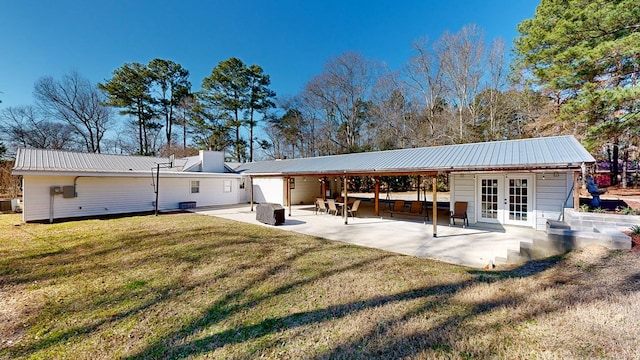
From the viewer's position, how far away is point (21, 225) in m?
10.1

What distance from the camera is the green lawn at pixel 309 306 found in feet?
8.78

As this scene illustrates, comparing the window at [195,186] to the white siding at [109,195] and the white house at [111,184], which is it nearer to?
the white house at [111,184]

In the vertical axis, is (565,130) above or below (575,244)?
above

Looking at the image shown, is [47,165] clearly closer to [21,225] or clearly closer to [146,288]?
[21,225]

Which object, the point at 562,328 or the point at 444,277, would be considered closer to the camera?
the point at 562,328

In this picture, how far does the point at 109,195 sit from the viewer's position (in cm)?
1309

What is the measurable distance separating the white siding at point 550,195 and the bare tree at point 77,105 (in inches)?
1291

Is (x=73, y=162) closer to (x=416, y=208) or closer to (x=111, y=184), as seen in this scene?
(x=111, y=184)

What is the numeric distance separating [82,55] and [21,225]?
16.8 metres

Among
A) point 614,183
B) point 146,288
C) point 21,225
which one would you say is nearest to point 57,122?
point 21,225

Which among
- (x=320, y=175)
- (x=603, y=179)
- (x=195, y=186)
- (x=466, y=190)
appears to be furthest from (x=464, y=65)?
(x=195, y=186)

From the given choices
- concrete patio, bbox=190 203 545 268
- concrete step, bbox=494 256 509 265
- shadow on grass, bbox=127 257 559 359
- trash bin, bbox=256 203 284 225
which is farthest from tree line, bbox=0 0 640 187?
shadow on grass, bbox=127 257 559 359

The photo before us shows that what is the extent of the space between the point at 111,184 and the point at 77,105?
18689mm

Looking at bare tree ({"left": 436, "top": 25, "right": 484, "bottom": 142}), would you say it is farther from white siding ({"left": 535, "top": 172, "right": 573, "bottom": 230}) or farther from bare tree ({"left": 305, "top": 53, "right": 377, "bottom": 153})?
white siding ({"left": 535, "top": 172, "right": 573, "bottom": 230})
